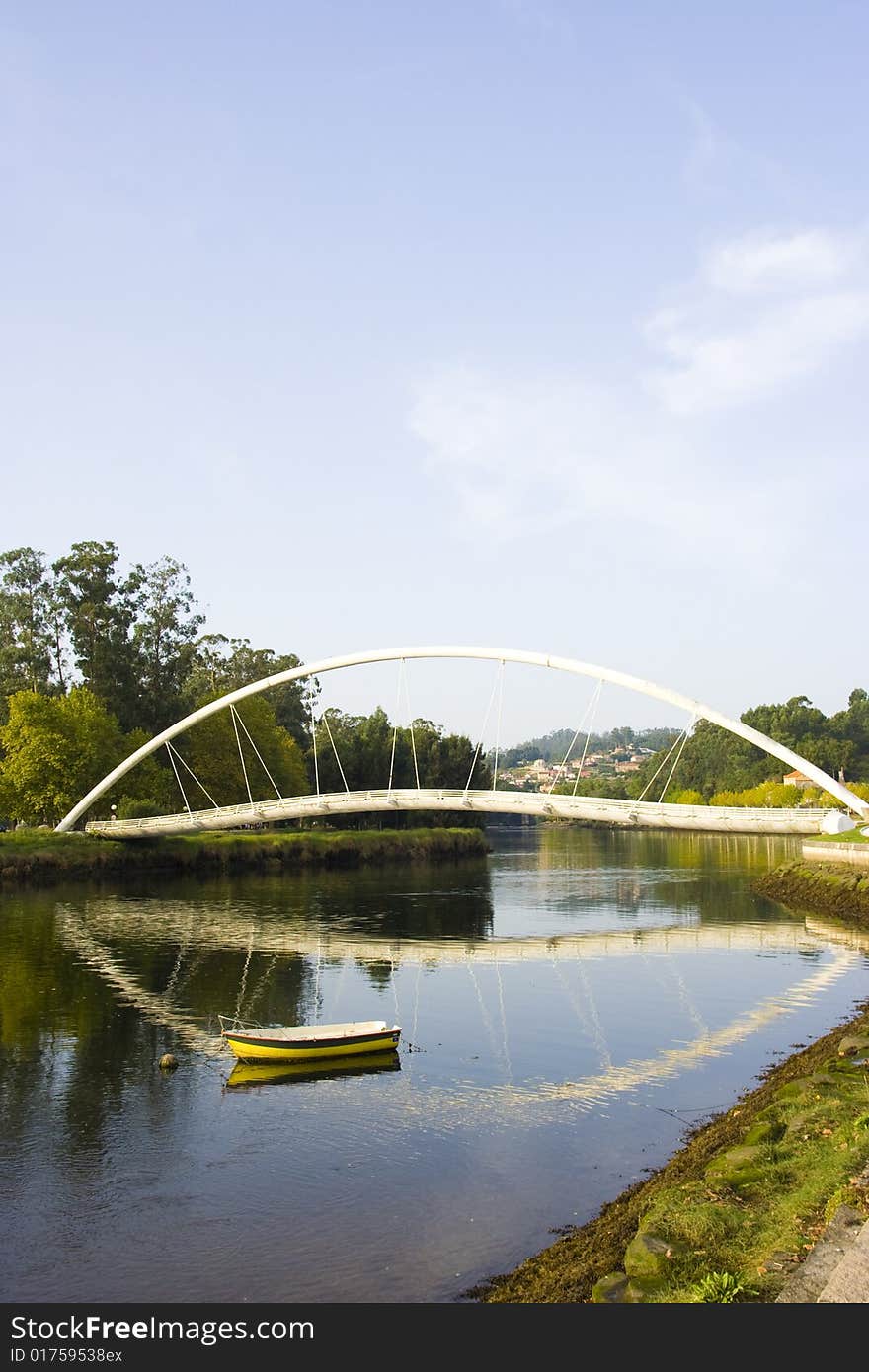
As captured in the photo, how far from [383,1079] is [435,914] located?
85.4 ft

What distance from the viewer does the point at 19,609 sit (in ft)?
239

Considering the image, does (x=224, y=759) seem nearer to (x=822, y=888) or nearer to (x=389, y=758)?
(x=389, y=758)

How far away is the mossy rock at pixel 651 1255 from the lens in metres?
8.92

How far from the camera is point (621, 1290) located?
8.73 meters

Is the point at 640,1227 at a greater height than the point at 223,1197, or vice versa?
the point at 640,1227

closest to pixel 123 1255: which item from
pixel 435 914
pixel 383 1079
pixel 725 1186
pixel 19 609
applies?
pixel 725 1186

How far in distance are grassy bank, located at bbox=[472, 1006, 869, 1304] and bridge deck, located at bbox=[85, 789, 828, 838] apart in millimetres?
31284

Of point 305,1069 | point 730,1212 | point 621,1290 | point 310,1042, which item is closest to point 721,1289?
point 621,1290

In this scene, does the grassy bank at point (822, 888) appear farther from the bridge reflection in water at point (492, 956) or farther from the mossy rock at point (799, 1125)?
the mossy rock at point (799, 1125)

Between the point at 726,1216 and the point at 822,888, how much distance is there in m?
39.3

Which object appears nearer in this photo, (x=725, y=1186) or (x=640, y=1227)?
(x=640, y=1227)

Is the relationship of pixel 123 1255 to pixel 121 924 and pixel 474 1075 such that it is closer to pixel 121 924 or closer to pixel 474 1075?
pixel 474 1075
